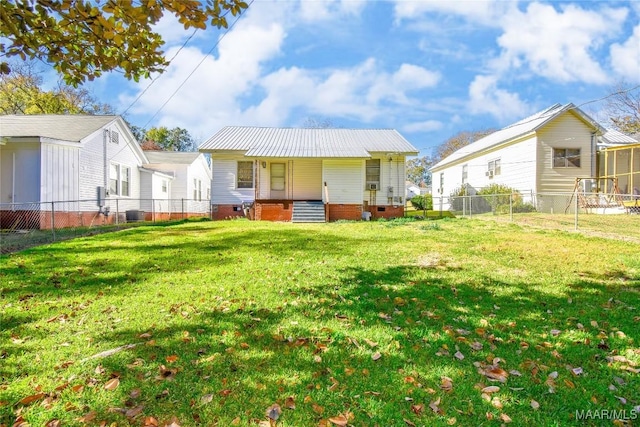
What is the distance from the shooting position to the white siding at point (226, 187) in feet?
61.7

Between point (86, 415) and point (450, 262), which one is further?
point (450, 262)

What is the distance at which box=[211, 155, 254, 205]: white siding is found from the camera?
18812 mm

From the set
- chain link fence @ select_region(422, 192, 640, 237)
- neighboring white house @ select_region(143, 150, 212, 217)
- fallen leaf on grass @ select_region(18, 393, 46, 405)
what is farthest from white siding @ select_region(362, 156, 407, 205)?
fallen leaf on grass @ select_region(18, 393, 46, 405)

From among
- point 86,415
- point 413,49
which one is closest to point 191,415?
point 86,415

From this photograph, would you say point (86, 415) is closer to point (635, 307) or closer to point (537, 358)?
point (537, 358)

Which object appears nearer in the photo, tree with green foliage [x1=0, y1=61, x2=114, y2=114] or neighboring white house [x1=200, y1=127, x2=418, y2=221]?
neighboring white house [x1=200, y1=127, x2=418, y2=221]

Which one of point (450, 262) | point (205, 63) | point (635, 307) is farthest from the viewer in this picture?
point (205, 63)

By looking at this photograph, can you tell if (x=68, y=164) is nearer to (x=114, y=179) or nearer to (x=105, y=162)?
(x=105, y=162)

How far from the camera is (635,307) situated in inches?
174

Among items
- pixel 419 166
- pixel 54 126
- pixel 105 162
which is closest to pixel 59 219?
pixel 105 162

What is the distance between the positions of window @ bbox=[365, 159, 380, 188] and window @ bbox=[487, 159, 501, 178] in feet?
27.3

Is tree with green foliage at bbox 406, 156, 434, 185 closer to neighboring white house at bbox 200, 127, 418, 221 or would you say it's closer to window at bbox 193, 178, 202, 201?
window at bbox 193, 178, 202, 201

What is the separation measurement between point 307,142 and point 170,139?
122 ft

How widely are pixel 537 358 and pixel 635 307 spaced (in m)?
2.27
